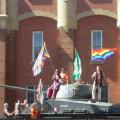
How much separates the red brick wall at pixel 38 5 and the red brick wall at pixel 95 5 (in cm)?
200

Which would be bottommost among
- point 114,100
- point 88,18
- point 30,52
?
point 114,100

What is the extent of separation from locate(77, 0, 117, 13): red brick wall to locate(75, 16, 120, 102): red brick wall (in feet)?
2.54

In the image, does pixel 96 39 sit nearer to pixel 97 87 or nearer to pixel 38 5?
pixel 38 5

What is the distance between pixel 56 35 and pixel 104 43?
3775mm

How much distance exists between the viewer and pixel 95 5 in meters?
42.1

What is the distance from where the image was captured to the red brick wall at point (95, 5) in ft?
138

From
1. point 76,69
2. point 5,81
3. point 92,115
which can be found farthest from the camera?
point 5,81

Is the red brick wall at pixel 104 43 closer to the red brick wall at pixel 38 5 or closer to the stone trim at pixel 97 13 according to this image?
the stone trim at pixel 97 13

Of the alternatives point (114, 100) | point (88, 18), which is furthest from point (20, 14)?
point (114, 100)

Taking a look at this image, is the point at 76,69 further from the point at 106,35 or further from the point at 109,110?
the point at 109,110

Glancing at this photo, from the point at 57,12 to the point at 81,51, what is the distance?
11.7ft

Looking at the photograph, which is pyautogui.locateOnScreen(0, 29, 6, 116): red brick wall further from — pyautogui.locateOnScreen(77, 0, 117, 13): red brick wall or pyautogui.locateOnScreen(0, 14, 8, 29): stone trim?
pyautogui.locateOnScreen(77, 0, 117, 13): red brick wall

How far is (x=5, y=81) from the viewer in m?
40.9

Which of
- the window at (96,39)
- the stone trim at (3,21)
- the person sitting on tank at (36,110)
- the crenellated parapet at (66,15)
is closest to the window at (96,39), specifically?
the window at (96,39)
